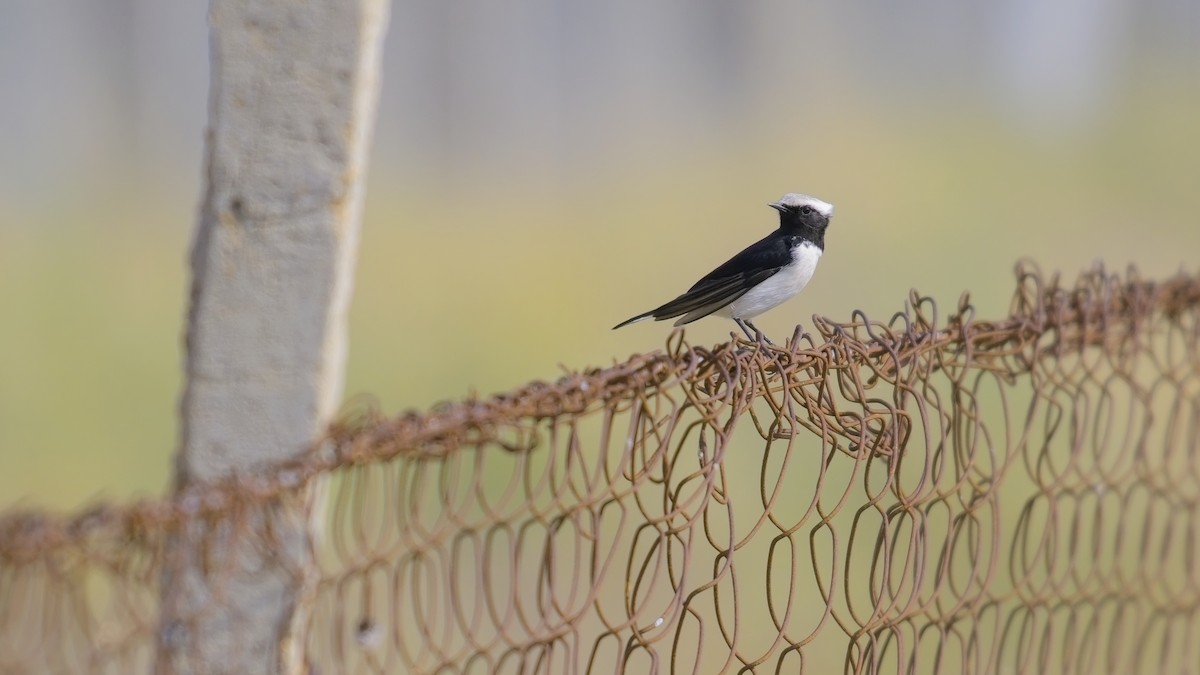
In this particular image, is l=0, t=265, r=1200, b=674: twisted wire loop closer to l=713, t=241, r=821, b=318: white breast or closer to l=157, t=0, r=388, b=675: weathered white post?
l=157, t=0, r=388, b=675: weathered white post

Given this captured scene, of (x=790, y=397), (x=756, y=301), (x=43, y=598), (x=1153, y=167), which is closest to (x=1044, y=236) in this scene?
(x=1153, y=167)

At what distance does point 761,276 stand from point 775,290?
39mm

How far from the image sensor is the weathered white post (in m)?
2.28

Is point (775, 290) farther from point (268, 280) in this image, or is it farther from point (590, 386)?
point (268, 280)

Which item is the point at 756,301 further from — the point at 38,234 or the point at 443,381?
the point at 38,234

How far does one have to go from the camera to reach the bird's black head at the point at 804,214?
2541mm

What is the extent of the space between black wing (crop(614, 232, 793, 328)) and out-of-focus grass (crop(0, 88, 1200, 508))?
9.25ft

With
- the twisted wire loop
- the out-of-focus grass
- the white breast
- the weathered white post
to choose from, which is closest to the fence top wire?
the twisted wire loop

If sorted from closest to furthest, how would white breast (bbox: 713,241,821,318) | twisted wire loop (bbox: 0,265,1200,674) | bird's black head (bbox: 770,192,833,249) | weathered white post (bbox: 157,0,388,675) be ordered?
twisted wire loop (bbox: 0,265,1200,674) → weathered white post (bbox: 157,0,388,675) → white breast (bbox: 713,241,821,318) → bird's black head (bbox: 770,192,833,249)

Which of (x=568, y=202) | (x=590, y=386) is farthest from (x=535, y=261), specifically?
(x=590, y=386)

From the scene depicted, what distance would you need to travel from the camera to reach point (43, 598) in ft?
6.01

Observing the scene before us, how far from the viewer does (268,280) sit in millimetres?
2318

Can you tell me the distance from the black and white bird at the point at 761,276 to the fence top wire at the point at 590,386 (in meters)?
0.33

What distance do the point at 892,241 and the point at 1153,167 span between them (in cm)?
491
